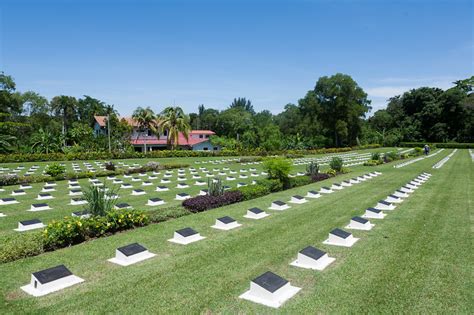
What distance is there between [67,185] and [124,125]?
29.7 m

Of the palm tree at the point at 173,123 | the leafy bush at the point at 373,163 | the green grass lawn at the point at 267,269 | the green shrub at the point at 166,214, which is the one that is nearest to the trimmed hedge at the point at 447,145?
the leafy bush at the point at 373,163

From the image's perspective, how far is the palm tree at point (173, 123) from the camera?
42.8 metres

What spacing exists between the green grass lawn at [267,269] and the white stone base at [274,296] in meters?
0.10

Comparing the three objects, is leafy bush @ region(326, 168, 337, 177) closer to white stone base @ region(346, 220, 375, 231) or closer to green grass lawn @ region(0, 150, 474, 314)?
green grass lawn @ region(0, 150, 474, 314)

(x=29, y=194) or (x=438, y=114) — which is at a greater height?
(x=438, y=114)

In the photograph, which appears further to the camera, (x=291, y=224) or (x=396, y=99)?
(x=396, y=99)

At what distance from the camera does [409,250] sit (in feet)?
20.7

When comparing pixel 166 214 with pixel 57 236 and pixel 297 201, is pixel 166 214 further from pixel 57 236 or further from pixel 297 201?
pixel 297 201

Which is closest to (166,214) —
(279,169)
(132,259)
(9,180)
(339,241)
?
(132,259)

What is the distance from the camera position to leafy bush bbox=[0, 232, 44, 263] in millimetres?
5801

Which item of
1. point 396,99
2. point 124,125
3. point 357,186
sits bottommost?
point 357,186

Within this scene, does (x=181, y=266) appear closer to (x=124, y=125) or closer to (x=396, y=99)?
(x=124, y=125)

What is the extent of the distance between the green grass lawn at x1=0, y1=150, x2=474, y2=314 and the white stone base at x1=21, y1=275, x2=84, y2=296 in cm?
12

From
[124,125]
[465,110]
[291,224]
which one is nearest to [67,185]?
[291,224]
